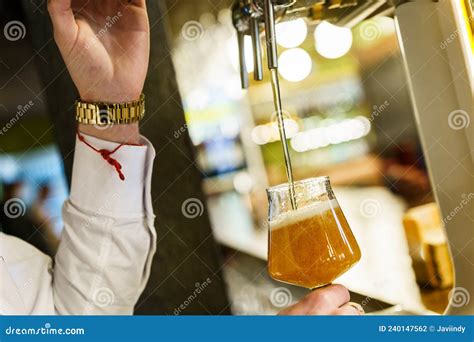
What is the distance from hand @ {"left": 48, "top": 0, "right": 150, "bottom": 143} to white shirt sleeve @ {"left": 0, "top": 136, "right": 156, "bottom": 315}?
0.25 feet

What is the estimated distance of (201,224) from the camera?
181 cm

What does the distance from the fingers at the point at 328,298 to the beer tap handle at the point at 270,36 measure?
50 centimetres

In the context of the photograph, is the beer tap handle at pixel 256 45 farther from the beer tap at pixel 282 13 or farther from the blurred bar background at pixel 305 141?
the blurred bar background at pixel 305 141

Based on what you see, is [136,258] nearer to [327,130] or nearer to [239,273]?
[239,273]

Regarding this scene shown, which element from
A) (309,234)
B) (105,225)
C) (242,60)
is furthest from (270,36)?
(105,225)

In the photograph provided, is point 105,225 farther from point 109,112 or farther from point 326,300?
point 326,300

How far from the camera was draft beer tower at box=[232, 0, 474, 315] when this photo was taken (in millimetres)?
1613

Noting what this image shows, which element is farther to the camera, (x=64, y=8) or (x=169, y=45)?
(x=169, y=45)

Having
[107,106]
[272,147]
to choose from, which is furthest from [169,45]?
[272,147]

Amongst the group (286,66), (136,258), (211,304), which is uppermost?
(286,66)

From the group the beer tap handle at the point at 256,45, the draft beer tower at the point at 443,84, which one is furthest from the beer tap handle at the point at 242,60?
the beer tap handle at the point at 256,45

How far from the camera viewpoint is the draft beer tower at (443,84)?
161cm

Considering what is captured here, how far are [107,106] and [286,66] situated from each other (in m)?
0.47

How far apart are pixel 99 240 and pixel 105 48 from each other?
1.57 ft
